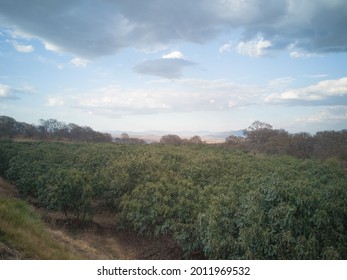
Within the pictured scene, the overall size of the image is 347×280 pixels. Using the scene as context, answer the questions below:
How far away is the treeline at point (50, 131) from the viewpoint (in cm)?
7275

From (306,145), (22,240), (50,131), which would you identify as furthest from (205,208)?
(50,131)

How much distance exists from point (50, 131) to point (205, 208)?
275 feet

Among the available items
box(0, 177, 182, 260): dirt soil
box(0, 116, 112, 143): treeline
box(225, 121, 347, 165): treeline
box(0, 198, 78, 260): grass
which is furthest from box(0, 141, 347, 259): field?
box(0, 116, 112, 143): treeline

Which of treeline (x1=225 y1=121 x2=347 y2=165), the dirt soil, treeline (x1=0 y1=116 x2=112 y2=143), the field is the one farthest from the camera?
treeline (x1=0 y1=116 x2=112 y2=143)

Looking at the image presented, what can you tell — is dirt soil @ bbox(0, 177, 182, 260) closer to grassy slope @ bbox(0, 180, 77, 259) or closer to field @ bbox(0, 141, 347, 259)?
field @ bbox(0, 141, 347, 259)

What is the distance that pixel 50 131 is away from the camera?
86250 mm

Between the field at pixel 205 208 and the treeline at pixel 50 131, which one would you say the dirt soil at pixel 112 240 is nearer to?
the field at pixel 205 208

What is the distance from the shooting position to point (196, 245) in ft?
35.6

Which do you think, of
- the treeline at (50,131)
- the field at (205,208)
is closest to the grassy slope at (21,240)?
the field at (205,208)

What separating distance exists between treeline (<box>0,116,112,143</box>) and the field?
55.9 meters

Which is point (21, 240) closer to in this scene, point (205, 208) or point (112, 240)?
point (205, 208)

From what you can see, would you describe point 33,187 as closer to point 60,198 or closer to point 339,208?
point 60,198

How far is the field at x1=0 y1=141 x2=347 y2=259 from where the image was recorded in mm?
8453

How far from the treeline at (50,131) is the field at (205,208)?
2201 inches
